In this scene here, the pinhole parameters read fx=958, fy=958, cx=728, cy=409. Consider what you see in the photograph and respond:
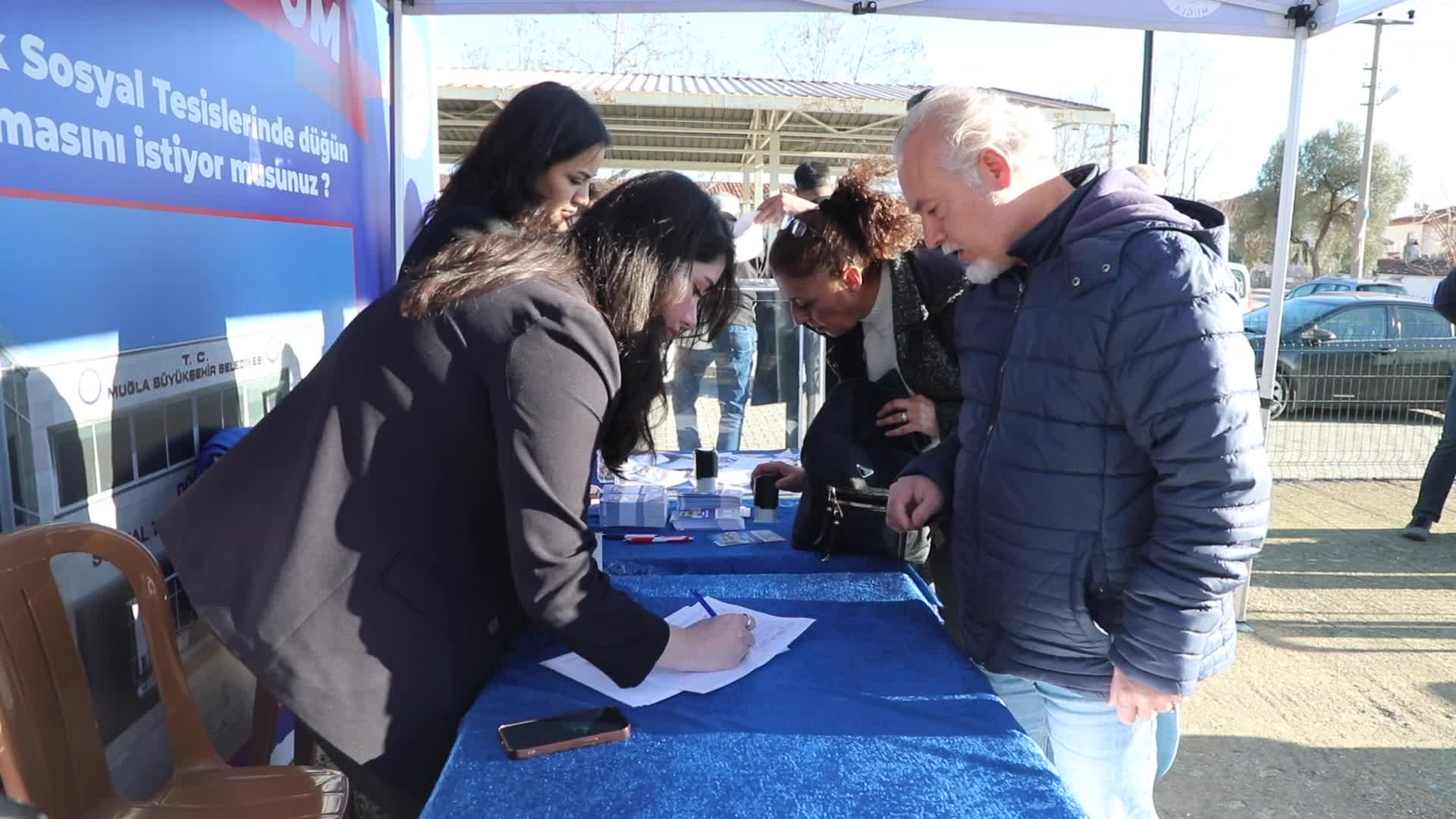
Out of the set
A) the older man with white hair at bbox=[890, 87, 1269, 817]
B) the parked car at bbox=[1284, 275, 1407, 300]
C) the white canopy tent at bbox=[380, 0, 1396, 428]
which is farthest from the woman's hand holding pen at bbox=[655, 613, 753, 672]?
the parked car at bbox=[1284, 275, 1407, 300]

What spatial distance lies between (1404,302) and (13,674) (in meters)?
10.7

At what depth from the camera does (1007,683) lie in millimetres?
1621

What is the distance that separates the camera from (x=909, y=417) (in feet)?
6.51

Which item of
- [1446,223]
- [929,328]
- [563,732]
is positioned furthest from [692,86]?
[1446,223]

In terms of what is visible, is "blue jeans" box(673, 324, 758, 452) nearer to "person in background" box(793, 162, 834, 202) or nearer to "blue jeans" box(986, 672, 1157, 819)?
"person in background" box(793, 162, 834, 202)

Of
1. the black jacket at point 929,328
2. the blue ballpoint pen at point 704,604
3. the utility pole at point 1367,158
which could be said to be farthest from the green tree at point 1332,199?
the blue ballpoint pen at point 704,604

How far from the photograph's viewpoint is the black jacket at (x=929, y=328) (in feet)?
6.57

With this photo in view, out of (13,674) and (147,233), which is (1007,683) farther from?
(147,233)

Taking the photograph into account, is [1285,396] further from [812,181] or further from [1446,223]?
[1446,223]

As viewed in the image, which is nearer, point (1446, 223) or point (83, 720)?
point (83, 720)

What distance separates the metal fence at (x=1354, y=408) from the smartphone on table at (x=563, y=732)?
6.76 meters

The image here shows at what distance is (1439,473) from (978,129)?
4.90 metres

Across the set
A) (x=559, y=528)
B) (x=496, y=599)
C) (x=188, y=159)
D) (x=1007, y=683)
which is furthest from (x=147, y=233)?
(x=1007, y=683)

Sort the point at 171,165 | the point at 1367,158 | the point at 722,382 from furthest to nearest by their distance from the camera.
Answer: the point at 1367,158
the point at 722,382
the point at 171,165
